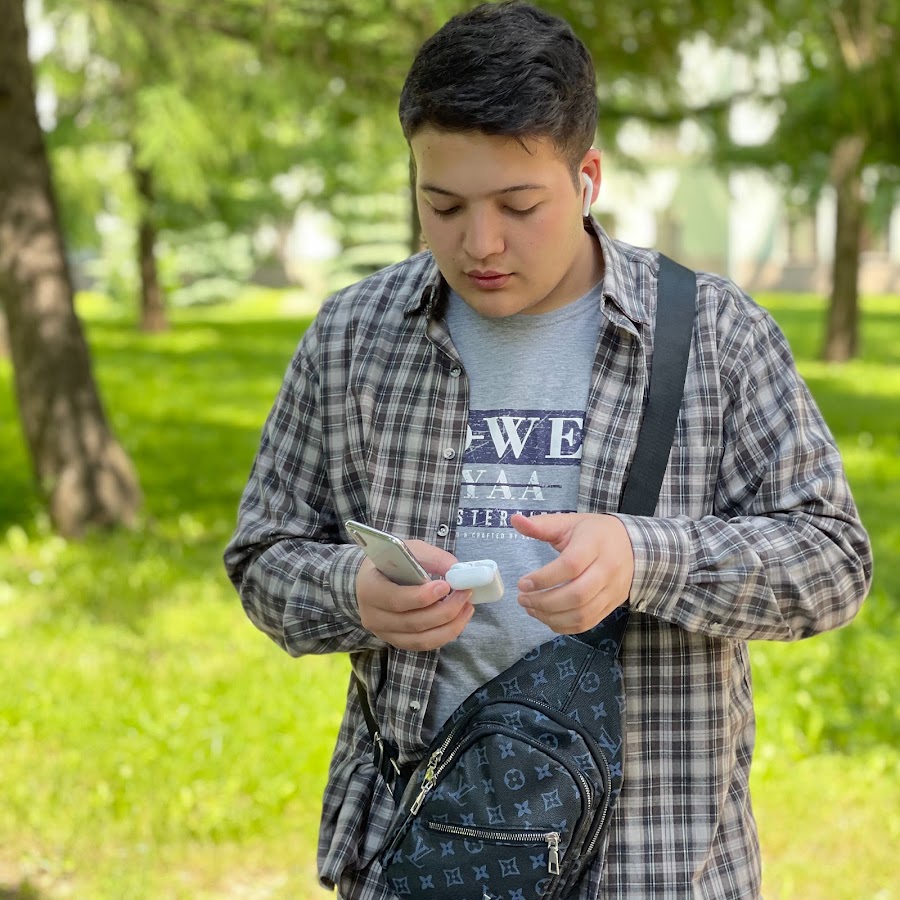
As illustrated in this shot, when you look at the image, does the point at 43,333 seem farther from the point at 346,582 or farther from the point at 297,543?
the point at 346,582

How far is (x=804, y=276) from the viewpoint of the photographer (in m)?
41.3

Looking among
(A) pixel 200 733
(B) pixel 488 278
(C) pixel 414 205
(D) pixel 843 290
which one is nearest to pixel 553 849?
(B) pixel 488 278

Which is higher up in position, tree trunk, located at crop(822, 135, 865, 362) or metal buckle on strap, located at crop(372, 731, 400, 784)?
metal buckle on strap, located at crop(372, 731, 400, 784)

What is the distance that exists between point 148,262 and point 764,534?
2106 centimetres

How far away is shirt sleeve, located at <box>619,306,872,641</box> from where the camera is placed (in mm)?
1668

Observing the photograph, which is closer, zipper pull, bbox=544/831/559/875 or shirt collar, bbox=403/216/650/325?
zipper pull, bbox=544/831/559/875

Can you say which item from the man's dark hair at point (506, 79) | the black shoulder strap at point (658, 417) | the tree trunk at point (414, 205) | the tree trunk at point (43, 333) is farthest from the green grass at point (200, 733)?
the man's dark hair at point (506, 79)

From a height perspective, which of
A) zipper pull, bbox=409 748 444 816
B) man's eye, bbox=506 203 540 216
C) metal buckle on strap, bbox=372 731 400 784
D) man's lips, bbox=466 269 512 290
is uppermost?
man's eye, bbox=506 203 540 216

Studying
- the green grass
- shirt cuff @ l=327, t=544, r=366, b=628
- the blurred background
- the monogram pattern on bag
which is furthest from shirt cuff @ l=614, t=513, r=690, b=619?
the green grass

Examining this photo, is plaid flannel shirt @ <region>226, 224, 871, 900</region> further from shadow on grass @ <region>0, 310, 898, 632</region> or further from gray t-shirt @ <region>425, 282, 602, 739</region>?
shadow on grass @ <region>0, 310, 898, 632</region>

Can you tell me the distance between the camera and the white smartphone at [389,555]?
5.16 ft

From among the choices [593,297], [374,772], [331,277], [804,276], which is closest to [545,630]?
[374,772]

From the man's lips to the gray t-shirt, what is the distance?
14 centimetres

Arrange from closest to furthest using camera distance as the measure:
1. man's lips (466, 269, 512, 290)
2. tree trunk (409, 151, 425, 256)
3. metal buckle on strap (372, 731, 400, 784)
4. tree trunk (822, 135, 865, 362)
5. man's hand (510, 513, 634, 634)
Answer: man's hand (510, 513, 634, 634) → man's lips (466, 269, 512, 290) → metal buckle on strap (372, 731, 400, 784) → tree trunk (409, 151, 425, 256) → tree trunk (822, 135, 865, 362)
